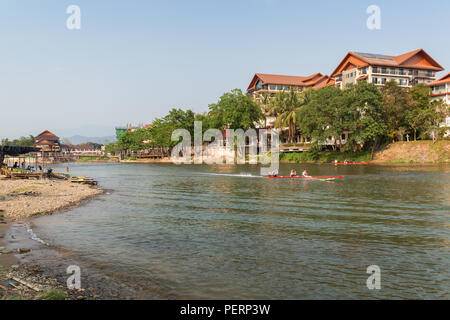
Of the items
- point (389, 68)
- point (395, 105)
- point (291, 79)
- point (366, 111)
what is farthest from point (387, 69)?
point (291, 79)

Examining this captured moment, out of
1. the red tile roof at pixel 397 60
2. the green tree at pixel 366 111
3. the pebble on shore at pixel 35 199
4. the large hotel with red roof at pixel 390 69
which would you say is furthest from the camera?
the red tile roof at pixel 397 60

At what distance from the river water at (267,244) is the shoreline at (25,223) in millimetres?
1611

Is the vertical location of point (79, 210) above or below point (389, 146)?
below

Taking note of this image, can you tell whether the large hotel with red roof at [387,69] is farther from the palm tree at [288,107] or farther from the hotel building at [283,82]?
the hotel building at [283,82]

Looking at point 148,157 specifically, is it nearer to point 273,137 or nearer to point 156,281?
point 273,137

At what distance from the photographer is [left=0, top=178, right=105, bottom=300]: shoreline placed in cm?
1045

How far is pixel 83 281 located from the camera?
1188 cm

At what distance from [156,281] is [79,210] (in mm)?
17038

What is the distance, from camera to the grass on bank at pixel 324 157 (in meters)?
79.6

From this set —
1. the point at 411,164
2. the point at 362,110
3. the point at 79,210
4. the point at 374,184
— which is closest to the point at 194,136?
the point at 362,110

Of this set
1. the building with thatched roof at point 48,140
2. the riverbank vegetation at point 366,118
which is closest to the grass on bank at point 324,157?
the riverbank vegetation at point 366,118

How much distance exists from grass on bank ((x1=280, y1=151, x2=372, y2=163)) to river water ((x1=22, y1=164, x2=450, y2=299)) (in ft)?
167

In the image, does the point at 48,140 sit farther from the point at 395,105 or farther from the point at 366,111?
the point at 395,105

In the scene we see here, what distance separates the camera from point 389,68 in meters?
96.4
